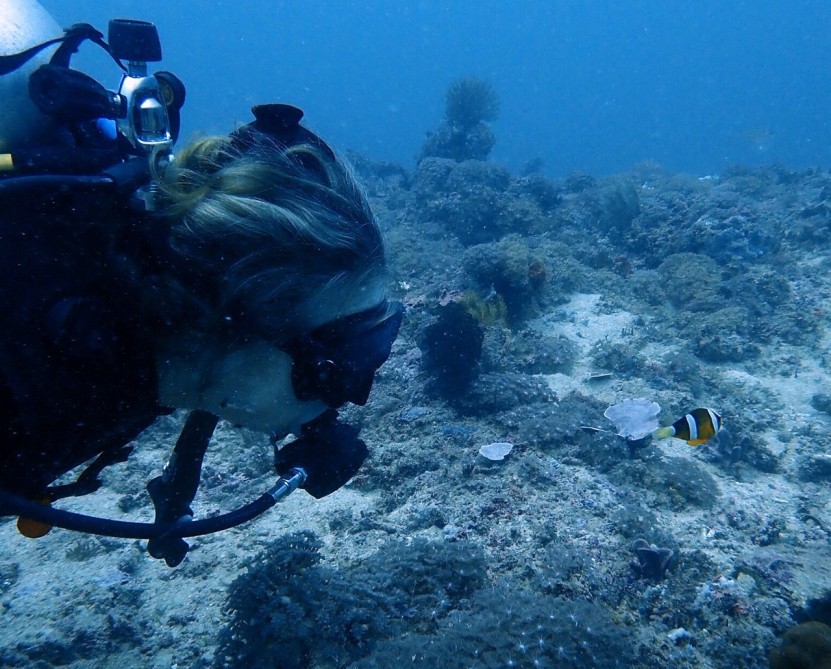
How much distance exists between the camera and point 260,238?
1.53 meters

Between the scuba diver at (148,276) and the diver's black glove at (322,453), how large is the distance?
190 millimetres

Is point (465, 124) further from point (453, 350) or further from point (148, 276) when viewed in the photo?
point (148, 276)

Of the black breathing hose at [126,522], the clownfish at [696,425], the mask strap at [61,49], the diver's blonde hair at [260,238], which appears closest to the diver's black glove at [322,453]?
the black breathing hose at [126,522]

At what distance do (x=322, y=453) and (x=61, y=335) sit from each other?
1167mm

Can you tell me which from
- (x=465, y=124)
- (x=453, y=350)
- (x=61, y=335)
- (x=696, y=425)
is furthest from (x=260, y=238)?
(x=465, y=124)

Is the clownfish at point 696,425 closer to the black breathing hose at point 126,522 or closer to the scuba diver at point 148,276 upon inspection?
the scuba diver at point 148,276

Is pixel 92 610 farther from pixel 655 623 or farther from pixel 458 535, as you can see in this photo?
pixel 655 623

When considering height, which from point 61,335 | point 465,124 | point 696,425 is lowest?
point 61,335

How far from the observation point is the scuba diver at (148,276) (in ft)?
4.57

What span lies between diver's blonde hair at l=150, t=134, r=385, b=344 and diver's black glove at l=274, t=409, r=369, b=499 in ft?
2.18

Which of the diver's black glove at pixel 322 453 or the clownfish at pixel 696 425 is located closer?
the diver's black glove at pixel 322 453

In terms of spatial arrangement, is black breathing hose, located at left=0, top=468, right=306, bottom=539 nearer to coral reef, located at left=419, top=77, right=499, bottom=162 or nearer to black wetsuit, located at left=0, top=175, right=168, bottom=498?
black wetsuit, located at left=0, top=175, right=168, bottom=498

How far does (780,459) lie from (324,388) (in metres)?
6.36

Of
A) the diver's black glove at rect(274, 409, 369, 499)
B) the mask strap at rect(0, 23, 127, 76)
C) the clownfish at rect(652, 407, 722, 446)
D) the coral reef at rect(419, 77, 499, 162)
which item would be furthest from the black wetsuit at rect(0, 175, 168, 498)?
the coral reef at rect(419, 77, 499, 162)
